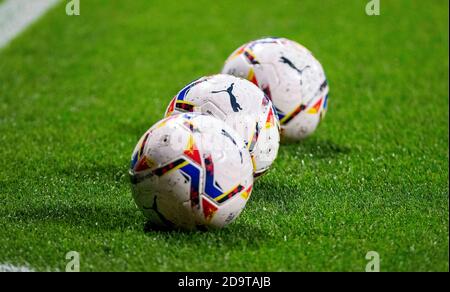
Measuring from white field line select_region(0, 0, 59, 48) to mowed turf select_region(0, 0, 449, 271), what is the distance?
1.17 ft

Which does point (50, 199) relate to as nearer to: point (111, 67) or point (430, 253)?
point (430, 253)

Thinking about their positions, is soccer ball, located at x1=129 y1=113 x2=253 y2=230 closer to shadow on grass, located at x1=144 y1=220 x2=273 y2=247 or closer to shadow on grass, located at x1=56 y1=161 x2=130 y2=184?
shadow on grass, located at x1=144 y1=220 x2=273 y2=247

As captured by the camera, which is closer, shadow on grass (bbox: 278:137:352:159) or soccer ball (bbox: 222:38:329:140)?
soccer ball (bbox: 222:38:329:140)

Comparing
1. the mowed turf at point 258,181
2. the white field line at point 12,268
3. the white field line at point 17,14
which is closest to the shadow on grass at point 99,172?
the mowed turf at point 258,181

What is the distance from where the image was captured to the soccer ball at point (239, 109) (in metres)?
7.07

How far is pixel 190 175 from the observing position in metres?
6.06

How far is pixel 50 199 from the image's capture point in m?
7.12

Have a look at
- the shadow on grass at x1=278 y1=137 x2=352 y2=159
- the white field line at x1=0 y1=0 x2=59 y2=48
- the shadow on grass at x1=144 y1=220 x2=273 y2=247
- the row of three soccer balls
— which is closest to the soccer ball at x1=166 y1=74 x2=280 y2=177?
the row of three soccer balls

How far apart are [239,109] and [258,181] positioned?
827mm

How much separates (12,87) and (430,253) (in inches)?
265

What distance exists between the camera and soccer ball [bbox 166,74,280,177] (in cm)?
707

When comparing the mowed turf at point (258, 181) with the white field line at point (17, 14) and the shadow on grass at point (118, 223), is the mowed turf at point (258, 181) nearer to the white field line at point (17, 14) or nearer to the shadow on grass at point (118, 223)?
the shadow on grass at point (118, 223)

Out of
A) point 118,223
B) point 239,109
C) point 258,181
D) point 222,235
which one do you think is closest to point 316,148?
point 258,181

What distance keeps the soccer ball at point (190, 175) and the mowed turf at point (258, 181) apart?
0.17 m
